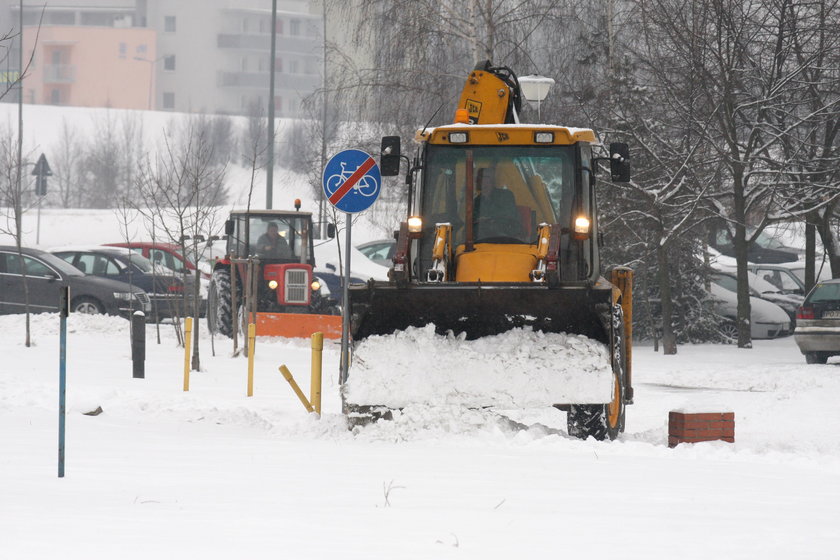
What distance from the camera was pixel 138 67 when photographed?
116625 mm

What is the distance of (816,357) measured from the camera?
2008 centimetres

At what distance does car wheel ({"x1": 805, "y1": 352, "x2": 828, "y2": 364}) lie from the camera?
789 inches

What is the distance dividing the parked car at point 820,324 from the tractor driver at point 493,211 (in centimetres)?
999

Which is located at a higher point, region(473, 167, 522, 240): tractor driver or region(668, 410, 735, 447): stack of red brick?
region(473, 167, 522, 240): tractor driver

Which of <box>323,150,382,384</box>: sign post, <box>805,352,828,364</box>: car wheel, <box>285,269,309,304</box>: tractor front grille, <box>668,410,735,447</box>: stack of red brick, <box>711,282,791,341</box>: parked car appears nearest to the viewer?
<box>668,410,735,447</box>: stack of red brick

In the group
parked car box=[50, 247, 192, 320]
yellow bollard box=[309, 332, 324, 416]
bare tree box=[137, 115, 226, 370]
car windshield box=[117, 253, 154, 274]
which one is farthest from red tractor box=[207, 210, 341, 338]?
yellow bollard box=[309, 332, 324, 416]

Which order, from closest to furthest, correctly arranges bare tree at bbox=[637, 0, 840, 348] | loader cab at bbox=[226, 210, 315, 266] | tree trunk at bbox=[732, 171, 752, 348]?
bare tree at bbox=[637, 0, 840, 348], tree trunk at bbox=[732, 171, 752, 348], loader cab at bbox=[226, 210, 315, 266]

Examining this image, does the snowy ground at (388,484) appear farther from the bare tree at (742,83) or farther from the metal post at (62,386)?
the bare tree at (742,83)

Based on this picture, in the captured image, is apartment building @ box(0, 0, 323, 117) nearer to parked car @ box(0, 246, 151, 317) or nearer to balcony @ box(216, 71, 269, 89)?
balcony @ box(216, 71, 269, 89)

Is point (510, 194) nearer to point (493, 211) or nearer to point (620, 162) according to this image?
point (493, 211)

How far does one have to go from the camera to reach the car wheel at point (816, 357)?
20031mm

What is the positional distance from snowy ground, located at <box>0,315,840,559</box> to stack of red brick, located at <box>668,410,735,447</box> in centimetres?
23

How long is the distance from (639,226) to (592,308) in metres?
14.3

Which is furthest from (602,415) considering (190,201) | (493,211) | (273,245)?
(273,245)
